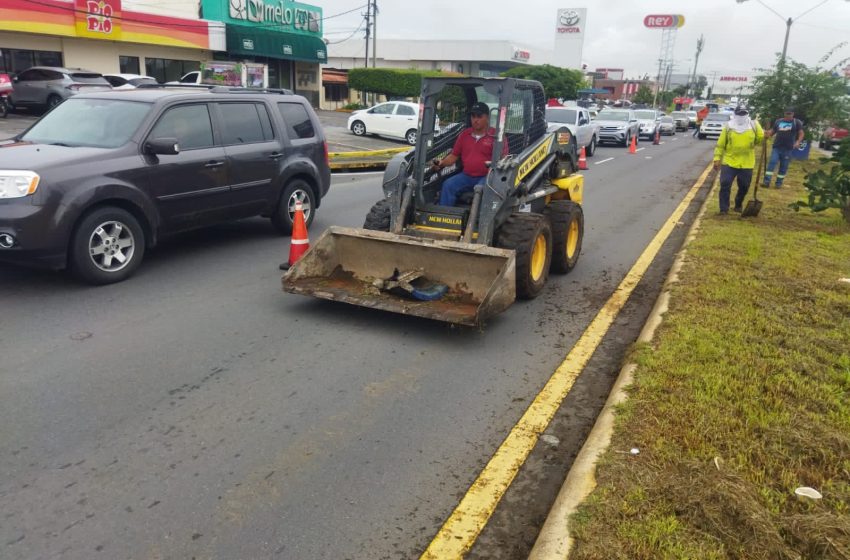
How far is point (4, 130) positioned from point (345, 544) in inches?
787

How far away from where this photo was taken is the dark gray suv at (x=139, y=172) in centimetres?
596

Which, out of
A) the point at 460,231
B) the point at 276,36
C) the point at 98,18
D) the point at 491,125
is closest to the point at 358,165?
the point at 491,125

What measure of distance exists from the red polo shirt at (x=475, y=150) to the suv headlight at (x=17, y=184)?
4.02m

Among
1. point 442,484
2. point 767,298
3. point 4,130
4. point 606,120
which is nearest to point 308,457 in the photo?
point 442,484

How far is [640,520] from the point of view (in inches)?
115

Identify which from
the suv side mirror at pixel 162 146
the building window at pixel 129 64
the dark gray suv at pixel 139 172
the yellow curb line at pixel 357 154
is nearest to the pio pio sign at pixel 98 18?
the building window at pixel 129 64

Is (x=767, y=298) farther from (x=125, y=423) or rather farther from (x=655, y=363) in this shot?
(x=125, y=423)

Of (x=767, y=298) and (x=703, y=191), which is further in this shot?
(x=703, y=191)

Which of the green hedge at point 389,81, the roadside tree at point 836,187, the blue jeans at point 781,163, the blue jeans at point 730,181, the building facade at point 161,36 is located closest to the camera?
the roadside tree at point 836,187

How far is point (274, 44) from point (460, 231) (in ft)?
113

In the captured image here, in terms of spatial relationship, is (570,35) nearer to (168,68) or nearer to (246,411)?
(168,68)

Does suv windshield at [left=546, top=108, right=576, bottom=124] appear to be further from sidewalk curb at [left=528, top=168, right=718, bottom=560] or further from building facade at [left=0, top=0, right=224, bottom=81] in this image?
building facade at [left=0, top=0, right=224, bottom=81]

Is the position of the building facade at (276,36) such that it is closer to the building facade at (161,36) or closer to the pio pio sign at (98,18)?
the building facade at (161,36)

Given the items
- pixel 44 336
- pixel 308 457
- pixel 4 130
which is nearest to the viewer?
pixel 308 457
